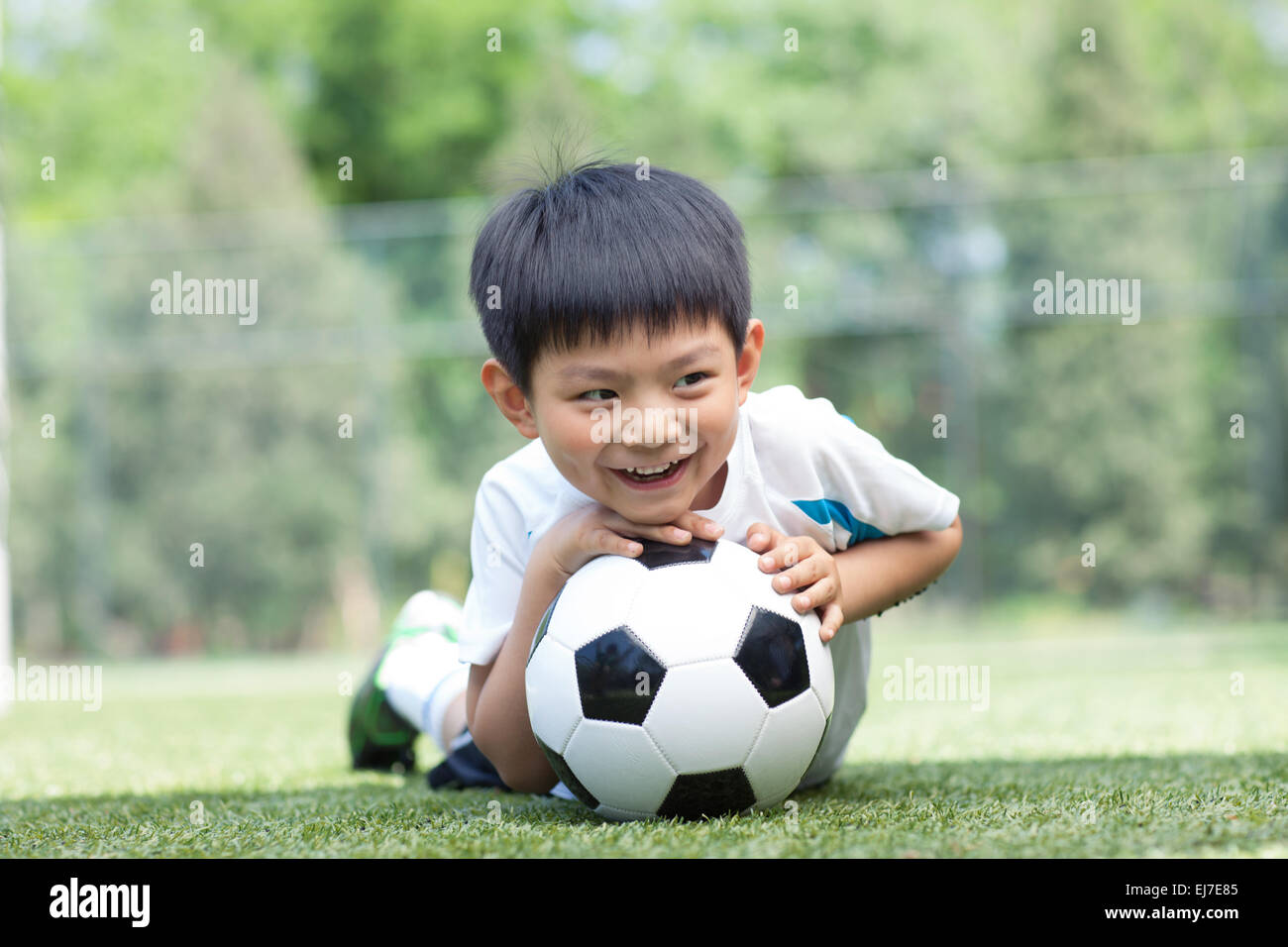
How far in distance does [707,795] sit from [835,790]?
596mm

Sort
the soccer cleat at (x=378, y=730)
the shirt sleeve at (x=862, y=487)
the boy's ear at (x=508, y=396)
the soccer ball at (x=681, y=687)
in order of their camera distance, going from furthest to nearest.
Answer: the soccer cleat at (x=378, y=730)
the shirt sleeve at (x=862, y=487)
the boy's ear at (x=508, y=396)
the soccer ball at (x=681, y=687)

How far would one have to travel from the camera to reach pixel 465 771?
292 centimetres

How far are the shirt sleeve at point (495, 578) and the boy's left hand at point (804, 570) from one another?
19.9 inches

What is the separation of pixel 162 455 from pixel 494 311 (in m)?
10.4

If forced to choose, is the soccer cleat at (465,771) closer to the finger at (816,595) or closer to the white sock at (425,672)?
the white sock at (425,672)

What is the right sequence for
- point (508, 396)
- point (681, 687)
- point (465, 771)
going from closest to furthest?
point (681, 687) → point (508, 396) → point (465, 771)

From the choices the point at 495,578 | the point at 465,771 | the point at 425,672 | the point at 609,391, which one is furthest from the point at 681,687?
the point at 425,672

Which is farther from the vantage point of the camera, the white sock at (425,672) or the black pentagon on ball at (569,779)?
the white sock at (425,672)

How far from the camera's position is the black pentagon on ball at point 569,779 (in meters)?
2.18

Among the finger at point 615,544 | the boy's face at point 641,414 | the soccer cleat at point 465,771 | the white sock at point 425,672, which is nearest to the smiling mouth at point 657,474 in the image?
the boy's face at point 641,414

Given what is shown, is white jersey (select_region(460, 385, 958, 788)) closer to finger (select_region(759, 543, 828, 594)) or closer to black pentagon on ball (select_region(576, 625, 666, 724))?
Result: finger (select_region(759, 543, 828, 594))

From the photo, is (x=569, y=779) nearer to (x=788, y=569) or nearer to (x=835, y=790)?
(x=788, y=569)

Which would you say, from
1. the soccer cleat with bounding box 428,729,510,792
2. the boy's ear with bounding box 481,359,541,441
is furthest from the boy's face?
the soccer cleat with bounding box 428,729,510,792
